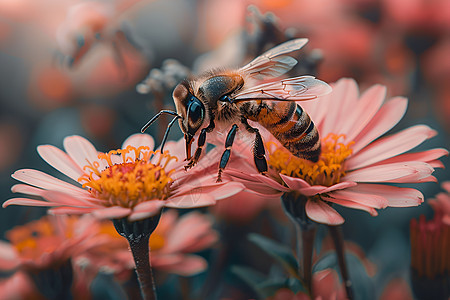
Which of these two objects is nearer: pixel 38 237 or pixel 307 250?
pixel 307 250

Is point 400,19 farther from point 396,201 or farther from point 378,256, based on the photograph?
point 396,201

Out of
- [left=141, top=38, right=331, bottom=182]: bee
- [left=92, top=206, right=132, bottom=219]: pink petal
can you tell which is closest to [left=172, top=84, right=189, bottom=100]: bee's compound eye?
[left=141, top=38, right=331, bottom=182]: bee

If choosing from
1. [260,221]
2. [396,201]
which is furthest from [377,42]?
[396,201]

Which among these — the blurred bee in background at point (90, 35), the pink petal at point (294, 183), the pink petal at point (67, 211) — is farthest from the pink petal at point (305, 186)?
the blurred bee in background at point (90, 35)

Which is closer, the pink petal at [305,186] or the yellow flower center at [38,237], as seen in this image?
the pink petal at [305,186]

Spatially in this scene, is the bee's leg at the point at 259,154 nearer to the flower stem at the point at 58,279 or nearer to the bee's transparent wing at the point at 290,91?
the bee's transparent wing at the point at 290,91

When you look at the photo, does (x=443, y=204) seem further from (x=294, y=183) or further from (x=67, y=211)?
(x=67, y=211)

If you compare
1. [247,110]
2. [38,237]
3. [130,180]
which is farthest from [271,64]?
[38,237]
